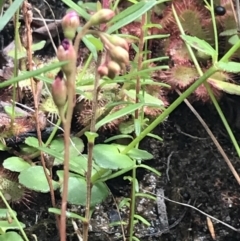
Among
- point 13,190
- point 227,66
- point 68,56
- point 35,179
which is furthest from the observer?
point 13,190

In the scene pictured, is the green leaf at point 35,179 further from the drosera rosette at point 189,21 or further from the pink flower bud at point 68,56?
the drosera rosette at point 189,21

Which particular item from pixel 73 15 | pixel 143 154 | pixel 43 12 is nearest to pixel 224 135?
pixel 143 154

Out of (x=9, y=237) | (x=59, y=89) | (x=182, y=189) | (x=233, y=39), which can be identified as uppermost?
(x=59, y=89)

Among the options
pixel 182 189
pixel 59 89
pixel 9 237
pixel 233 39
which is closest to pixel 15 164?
pixel 9 237

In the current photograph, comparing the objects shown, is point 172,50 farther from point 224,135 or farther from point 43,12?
point 43,12

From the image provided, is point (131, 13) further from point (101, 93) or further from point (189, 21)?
point (189, 21)
